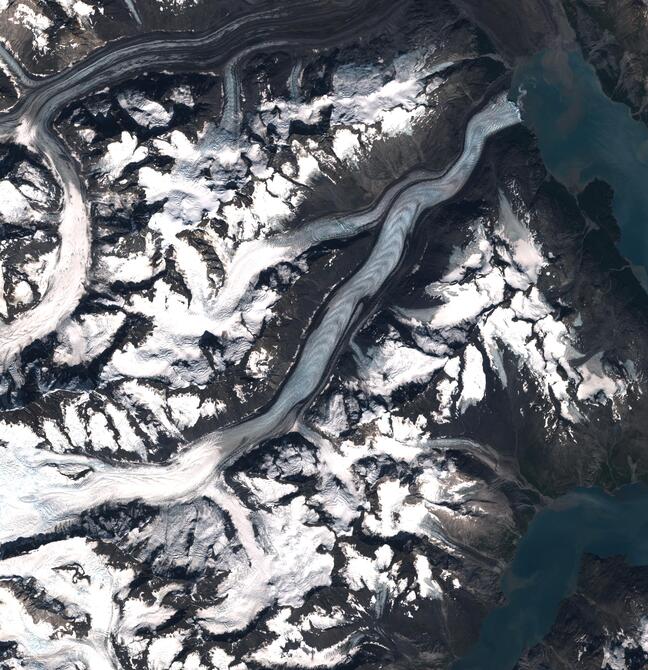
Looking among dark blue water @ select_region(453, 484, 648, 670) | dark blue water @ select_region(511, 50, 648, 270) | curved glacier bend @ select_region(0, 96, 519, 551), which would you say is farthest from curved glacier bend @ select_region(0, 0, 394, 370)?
dark blue water @ select_region(453, 484, 648, 670)

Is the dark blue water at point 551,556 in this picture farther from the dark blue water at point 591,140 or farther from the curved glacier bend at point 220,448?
the curved glacier bend at point 220,448

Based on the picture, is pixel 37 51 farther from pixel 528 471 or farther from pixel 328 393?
pixel 528 471

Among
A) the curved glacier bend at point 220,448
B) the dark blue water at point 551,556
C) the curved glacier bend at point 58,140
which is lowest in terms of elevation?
the dark blue water at point 551,556

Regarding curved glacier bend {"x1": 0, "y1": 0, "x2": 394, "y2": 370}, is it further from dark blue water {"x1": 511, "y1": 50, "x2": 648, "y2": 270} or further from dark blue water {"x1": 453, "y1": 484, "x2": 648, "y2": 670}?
dark blue water {"x1": 453, "y1": 484, "x2": 648, "y2": 670}

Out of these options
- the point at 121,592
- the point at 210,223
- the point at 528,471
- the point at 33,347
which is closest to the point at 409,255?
the point at 210,223

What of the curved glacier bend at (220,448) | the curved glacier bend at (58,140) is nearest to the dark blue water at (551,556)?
the curved glacier bend at (220,448)

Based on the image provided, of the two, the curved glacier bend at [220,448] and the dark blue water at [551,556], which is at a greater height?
the curved glacier bend at [220,448]
